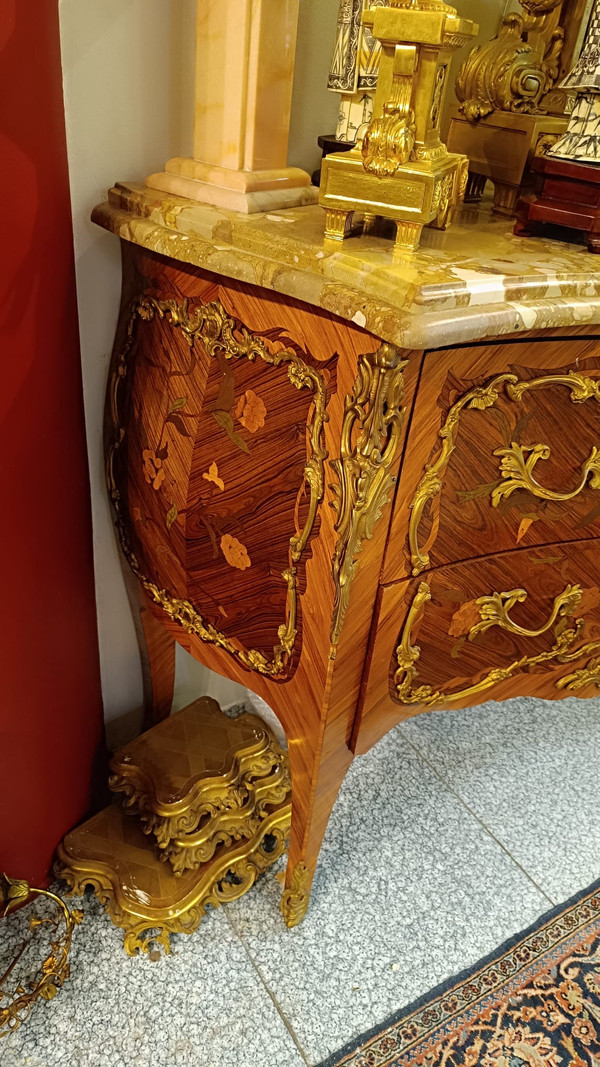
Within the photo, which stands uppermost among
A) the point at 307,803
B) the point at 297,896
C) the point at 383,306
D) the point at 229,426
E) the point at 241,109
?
the point at 241,109

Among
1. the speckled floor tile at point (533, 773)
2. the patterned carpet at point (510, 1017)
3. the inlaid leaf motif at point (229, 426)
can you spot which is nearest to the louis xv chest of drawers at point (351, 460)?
the inlaid leaf motif at point (229, 426)

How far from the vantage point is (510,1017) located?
110 centimetres

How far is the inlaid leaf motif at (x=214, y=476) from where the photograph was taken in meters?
0.95

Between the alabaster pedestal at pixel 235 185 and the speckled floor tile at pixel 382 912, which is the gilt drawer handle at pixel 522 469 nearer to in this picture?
the alabaster pedestal at pixel 235 185

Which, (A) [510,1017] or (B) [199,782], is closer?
(A) [510,1017]

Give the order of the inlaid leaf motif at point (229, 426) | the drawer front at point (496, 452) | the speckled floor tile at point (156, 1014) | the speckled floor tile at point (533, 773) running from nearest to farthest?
the drawer front at point (496, 452) → the inlaid leaf motif at point (229, 426) → the speckled floor tile at point (156, 1014) → the speckled floor tile at point (533, 773)

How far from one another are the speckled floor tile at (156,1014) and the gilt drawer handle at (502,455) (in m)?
0.68

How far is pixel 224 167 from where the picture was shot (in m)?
0.95

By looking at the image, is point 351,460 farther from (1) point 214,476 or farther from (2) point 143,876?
(2) point 143,876

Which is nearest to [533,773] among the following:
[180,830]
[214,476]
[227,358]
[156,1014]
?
[180,830]

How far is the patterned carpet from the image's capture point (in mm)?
1053

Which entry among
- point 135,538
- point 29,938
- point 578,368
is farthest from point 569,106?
point 29,938

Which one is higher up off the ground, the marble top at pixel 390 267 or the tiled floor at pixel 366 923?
the marble top at pixel 390 267

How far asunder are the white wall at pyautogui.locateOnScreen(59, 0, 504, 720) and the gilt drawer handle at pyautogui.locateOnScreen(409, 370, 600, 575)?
0.55 metres
